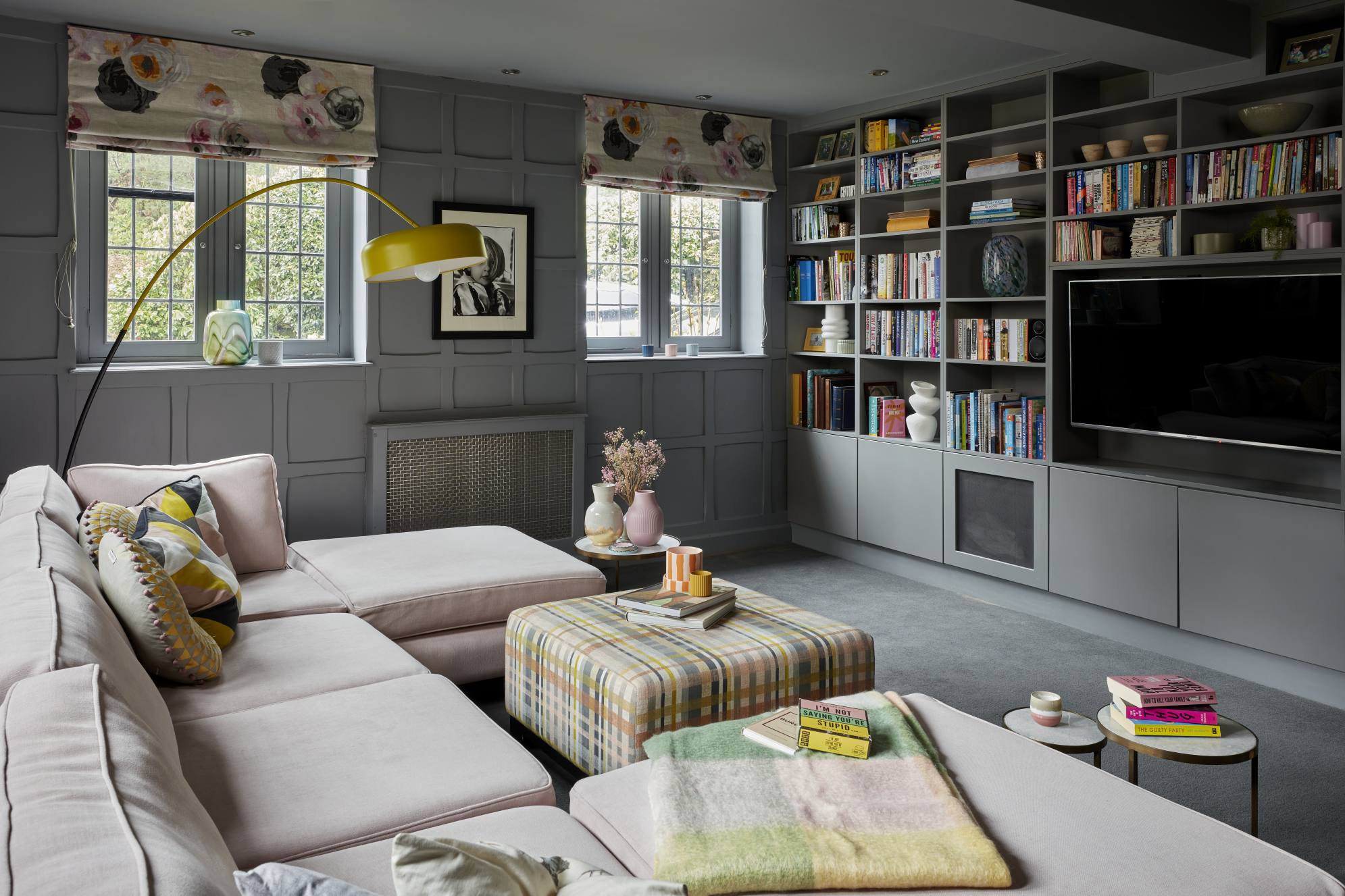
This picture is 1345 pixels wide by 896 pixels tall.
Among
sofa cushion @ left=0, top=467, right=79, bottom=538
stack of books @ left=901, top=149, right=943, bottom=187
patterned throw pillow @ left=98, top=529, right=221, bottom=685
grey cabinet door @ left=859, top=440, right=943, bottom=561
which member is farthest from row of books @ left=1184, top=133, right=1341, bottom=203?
sofa cushion @ left=0, top=467, right=79, bottom=538

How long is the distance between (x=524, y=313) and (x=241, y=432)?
1479 millimetres

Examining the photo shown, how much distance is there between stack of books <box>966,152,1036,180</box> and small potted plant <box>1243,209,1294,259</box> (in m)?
1.12

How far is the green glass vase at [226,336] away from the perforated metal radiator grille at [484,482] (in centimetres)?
78

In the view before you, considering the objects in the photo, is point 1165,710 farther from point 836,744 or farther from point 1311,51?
point 1311,51

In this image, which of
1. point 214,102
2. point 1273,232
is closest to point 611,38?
point 214,102

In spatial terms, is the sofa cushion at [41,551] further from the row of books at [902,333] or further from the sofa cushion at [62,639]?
the row of books at [902,333]

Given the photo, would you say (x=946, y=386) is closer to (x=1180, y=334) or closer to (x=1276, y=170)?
(x=1180, y=334)

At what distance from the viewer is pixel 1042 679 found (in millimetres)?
3895

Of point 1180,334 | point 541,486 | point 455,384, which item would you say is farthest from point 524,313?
point 1180,334

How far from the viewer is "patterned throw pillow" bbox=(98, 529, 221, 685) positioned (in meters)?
2.32

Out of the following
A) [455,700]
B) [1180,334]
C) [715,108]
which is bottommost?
[455,700]

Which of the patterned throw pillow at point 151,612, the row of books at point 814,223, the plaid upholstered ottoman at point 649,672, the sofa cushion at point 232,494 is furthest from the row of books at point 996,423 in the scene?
the patterned throw pillow at point 151,612

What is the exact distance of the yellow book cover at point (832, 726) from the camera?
2086mm

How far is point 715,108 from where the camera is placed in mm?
5723
